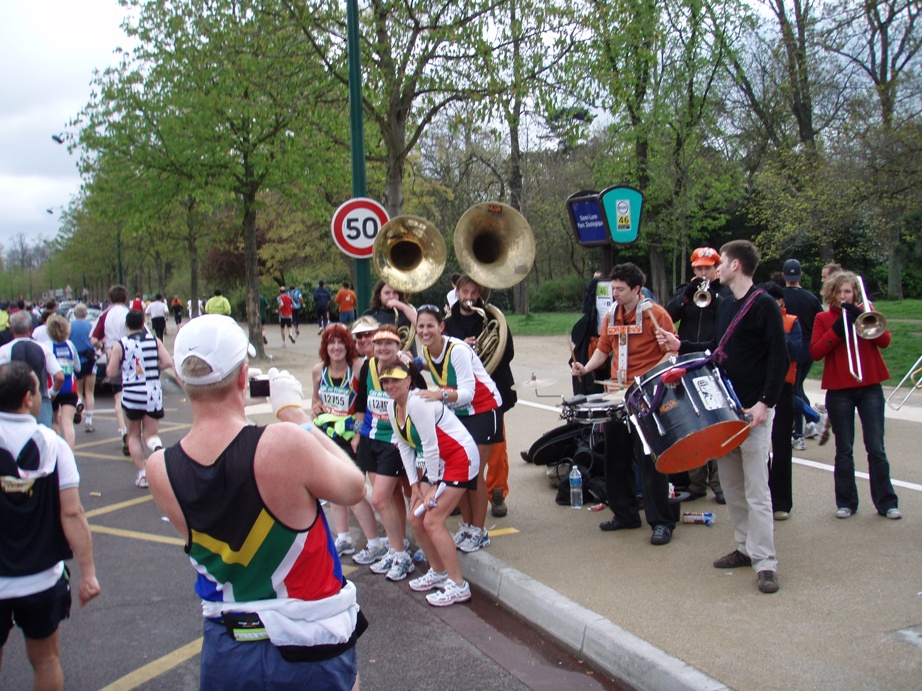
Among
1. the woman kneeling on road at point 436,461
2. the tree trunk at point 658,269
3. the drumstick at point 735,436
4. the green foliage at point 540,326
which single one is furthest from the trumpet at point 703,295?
the tree trunk at point 658,269

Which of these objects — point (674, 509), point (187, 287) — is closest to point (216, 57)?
point (674, 509)

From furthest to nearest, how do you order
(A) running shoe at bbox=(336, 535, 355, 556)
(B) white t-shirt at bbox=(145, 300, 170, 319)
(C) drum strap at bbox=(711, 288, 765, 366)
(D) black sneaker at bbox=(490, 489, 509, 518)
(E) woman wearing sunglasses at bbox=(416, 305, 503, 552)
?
1. (B) white t-shirt at bbox=(145, 300, 170, 319)
2. (D) black sneaker at bbox=(490, 489, 509, 518)
3. (A) running shoe at bbox=(336, 535, 355, 556)
4. (E) woman wearing sunglasses at bbox=(416, 305, 503, 552)
5. (C) drum strap at bbox=(711, 288, 765, 366)

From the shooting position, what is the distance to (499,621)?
4637mm

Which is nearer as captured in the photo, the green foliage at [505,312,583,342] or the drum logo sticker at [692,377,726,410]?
the drum logo sticker at [692,377,726,410]

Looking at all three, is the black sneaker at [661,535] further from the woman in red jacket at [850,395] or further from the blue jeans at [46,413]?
the blue jeans at [46,413]

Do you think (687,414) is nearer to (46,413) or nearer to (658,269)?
(46,413)

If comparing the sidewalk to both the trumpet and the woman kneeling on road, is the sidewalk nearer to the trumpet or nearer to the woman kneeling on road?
the woman kneeling on road

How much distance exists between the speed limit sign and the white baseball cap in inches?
224

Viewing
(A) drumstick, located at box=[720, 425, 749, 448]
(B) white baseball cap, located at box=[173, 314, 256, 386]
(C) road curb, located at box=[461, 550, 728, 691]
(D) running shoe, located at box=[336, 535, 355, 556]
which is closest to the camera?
(B) white baseball cap, located at box=[173, 314, 256, 386]

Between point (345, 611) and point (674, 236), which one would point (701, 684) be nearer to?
point (345, 611)

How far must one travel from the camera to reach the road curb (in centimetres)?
361

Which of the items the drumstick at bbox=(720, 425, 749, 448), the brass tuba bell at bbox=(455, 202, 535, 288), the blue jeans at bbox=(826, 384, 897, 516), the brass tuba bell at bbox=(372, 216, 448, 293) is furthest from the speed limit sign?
the blue jeans at bbox=(826, 384, 897, 516)

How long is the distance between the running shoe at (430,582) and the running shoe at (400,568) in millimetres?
237

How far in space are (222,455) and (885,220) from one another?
60.6 ft
